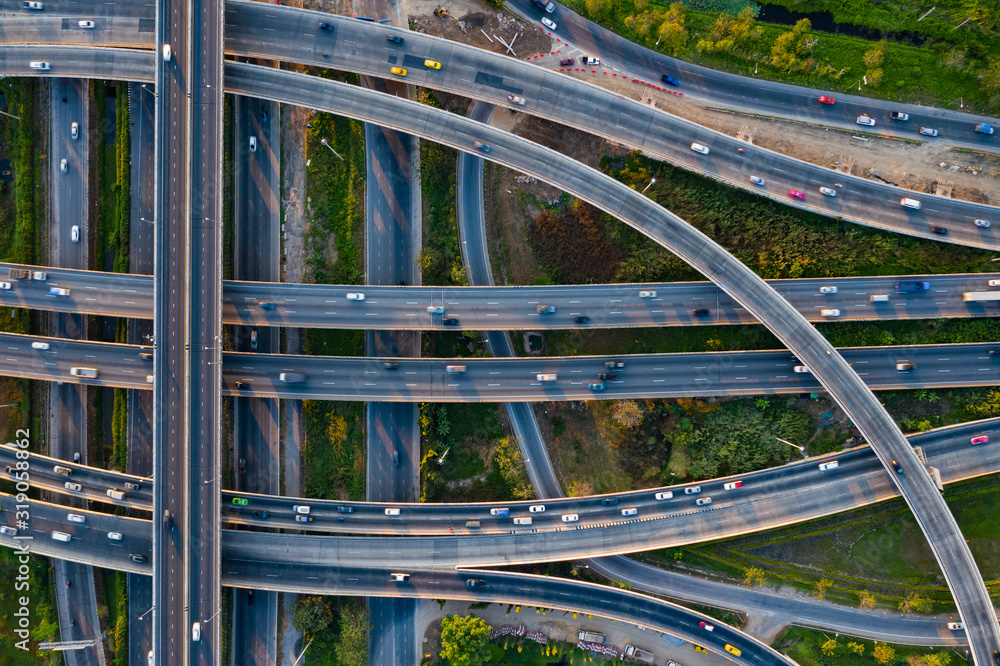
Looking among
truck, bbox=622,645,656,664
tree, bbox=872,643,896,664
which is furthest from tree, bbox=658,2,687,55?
tree, bbox=872,643,896,664

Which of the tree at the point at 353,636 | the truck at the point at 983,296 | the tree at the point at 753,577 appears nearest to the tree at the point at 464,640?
the tree at the point at 353,636

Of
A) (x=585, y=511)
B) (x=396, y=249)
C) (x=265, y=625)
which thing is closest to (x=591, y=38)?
(x=396, y=249)

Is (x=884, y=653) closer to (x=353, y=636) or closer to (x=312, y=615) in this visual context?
(x=353, y=636)

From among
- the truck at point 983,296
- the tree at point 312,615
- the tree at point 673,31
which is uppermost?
the tree at point 673,31

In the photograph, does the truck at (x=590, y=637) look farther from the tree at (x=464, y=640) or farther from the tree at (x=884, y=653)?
the tree at (x=884, y=653)

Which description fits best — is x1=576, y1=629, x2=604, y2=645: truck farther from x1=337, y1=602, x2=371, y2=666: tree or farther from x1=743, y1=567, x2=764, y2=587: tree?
x1=337, y1=602, x2=371, y2=666: tree

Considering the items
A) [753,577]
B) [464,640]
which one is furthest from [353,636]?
[753,577]

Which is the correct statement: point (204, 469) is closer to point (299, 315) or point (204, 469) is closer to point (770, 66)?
point (299, 315)
